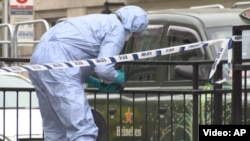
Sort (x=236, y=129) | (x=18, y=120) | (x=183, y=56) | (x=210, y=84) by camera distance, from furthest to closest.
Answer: (x=183, y=56), (x=18, y=120), (x=210, y=84), (x=236, y=129)

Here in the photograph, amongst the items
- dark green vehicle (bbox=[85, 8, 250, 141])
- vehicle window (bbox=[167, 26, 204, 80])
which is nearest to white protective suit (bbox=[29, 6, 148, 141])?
dark green vehicle (bbox=[85, 8, 250, 141])

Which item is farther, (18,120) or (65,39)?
(18,120)

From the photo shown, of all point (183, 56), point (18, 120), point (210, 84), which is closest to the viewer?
point (210, 84)

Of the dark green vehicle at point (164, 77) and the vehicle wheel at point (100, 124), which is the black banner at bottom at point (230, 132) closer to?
the vehicle wheel at point (100, 124)

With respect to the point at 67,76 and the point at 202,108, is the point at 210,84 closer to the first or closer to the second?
→ the point at 202,108

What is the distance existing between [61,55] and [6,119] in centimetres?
192

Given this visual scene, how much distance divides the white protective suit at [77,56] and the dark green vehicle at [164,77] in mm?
1324

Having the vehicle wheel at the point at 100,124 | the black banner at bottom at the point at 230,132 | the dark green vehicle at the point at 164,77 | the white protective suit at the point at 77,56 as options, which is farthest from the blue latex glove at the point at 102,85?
the dark green vehicle at the point at 164,77

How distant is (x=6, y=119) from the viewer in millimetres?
7137

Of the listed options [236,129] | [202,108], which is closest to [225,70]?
[202,108]

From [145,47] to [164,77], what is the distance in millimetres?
671

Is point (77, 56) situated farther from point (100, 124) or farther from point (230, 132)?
point (230, 132)

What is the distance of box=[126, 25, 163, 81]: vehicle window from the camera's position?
7.67m

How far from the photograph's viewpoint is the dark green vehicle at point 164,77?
712 cm
